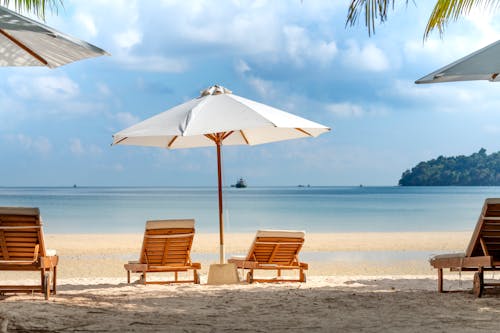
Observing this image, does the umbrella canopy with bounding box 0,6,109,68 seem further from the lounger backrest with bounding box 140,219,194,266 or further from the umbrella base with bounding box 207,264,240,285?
the umbrella base with bounding box 207,264,240,285

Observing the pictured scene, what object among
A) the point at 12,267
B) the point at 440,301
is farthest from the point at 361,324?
the point at 12,267

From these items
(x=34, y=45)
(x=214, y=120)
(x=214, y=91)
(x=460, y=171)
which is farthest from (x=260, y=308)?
(x=460, y=171)

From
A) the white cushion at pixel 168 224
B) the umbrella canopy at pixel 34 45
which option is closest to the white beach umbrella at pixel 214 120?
the white cushion at pixel 168 224

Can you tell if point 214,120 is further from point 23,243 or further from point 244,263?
point 23,243

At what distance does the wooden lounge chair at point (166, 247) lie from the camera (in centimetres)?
718

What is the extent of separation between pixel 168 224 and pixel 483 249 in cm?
283

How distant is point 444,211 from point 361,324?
130 feet

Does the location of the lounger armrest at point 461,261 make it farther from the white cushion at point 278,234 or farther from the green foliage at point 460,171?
the green foliage at point 460,171

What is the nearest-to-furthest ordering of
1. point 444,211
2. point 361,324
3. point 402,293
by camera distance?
point 361,324
point 402,293
point 444,211

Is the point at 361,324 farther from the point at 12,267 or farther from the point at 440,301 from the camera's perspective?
the point at 12,267

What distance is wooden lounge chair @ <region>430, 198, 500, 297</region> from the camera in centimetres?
590

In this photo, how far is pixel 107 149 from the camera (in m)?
64.6

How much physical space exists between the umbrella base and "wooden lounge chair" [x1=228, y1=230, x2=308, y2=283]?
0.32ft

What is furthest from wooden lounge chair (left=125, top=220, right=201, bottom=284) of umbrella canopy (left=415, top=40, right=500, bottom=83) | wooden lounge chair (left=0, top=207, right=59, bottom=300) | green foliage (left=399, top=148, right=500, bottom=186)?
green foliage (left=399, top=148, right=500, bottom=186)
